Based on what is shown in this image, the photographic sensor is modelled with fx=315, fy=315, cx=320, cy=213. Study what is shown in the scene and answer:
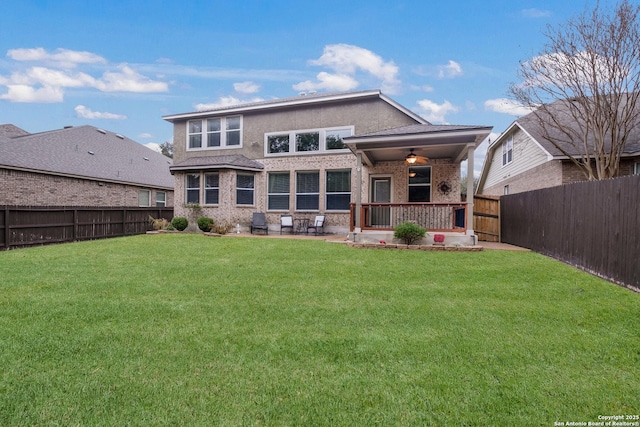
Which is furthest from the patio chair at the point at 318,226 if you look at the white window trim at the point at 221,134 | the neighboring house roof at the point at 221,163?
the white window trim at the point at 221,134

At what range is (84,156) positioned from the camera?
56.3 feet

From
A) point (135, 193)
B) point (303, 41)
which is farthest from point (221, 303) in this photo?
point (135, 193)

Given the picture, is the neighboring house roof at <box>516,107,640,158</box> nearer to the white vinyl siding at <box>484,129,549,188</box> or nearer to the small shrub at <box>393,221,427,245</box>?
the white vinyl siding at <box>484,129,549,188</box>

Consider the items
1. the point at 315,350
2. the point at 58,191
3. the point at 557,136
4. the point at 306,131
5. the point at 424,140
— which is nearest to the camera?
the point at 315,350

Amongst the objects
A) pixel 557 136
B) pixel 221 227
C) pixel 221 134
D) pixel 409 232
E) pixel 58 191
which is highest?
pixel 221 134

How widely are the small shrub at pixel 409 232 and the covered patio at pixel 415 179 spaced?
1.56 ft

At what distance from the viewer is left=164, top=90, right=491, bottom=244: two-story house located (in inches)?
490

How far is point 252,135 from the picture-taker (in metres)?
15.1

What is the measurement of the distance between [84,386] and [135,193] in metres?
19.0

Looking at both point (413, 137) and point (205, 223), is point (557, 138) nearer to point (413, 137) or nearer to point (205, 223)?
point (413, 137)

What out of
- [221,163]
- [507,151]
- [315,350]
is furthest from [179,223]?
[507,151]

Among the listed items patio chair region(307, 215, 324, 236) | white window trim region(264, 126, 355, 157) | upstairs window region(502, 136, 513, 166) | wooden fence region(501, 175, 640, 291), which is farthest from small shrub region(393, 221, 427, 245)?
upstairs window region(502, 136, 513, 166)

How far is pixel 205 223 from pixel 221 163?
8.91ft

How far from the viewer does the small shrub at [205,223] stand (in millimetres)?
13422
